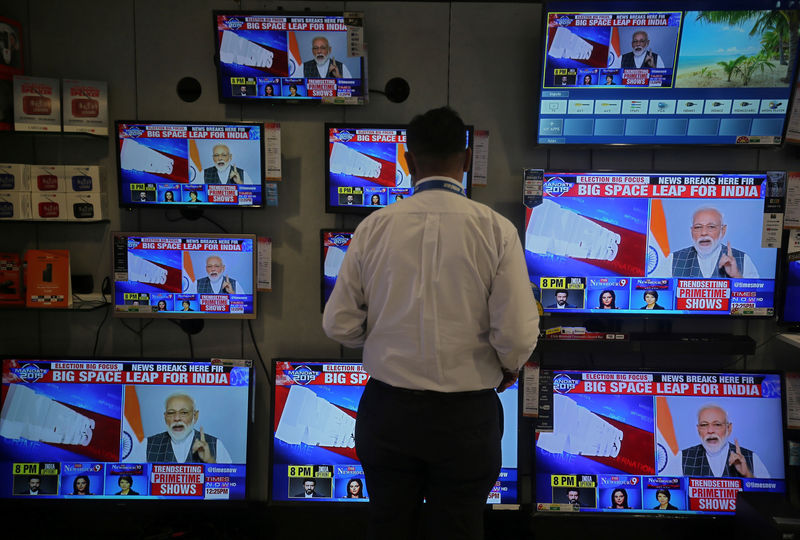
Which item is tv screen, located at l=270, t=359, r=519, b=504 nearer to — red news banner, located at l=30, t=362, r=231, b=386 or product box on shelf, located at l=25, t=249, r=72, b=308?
red news banner, located at l=30, t=362, r=231, b=386

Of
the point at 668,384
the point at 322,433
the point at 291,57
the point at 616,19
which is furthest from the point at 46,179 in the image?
the point at 668,384

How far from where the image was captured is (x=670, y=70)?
223 centimetres

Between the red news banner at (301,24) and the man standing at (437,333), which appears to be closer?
the man standing at (437,333)

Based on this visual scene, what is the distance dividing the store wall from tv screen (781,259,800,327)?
119mm

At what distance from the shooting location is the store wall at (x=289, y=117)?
8.02 feet

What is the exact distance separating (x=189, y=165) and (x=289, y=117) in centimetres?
48

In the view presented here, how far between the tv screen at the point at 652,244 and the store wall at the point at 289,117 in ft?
0.52

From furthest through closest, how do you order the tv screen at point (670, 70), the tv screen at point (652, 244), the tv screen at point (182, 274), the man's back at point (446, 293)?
the tv screen at point (182, 274), the tv screen at point (652, 244), the tv screen at point (670, 70), the man's back at point (446, 293)

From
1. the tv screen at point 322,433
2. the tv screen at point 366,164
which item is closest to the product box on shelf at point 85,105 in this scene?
the tv screen at point 366,164

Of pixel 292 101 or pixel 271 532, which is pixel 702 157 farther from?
pixel 271 532

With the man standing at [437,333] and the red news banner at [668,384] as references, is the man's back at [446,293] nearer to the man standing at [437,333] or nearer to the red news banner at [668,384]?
the man standing at [437,333]

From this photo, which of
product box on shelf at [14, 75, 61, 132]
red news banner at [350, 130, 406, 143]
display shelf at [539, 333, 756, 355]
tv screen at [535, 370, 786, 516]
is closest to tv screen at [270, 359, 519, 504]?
tv screen at [535, 370, 786, 516]

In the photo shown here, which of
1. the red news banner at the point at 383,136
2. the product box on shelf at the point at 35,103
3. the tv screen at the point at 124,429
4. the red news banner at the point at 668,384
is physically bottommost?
the tv screen at the point at 124,429

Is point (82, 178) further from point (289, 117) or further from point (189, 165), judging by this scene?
point (289, 117)
